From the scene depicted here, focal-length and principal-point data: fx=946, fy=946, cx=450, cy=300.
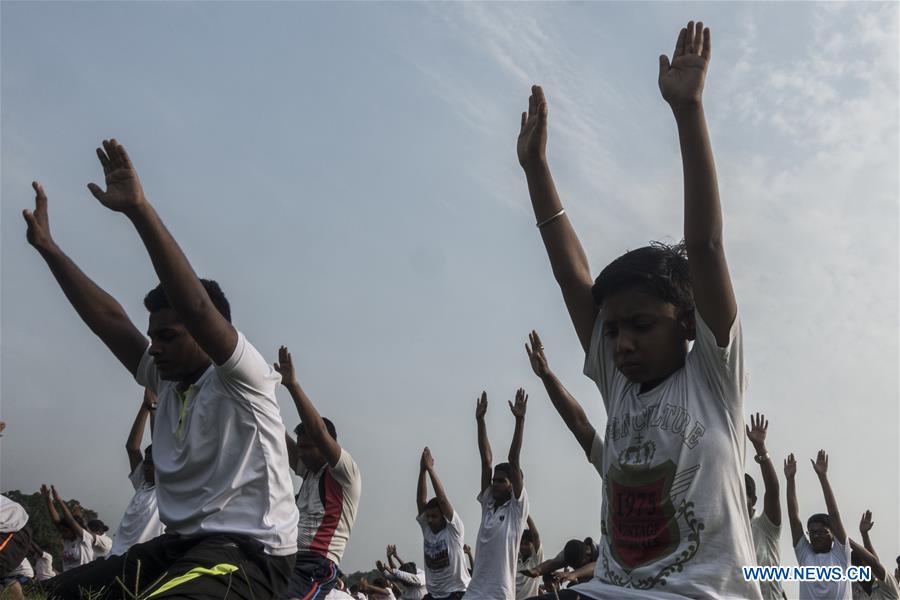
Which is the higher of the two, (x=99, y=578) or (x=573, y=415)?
(x=573, y=415)

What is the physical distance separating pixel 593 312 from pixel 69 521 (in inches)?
529

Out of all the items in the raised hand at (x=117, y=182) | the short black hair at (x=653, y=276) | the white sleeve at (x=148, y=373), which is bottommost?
the white sleeve at (x=148, y=373)

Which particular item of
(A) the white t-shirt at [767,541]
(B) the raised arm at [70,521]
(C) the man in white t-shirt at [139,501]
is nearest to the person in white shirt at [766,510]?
(A) the white t-shirt at [767,541]

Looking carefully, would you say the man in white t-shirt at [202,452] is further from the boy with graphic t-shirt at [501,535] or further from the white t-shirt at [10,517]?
the boy with graphic t-shirt at [501,535]

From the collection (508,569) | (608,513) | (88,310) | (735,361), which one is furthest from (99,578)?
(508,569)

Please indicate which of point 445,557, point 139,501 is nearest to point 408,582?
point 445,557

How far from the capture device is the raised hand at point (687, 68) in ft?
9.70

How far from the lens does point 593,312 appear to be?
11.4 feet

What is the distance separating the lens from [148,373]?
439 cm

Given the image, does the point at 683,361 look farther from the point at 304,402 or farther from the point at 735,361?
the point at 304,402

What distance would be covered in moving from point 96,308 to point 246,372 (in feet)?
3.63

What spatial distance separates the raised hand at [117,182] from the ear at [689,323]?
78.0 inches

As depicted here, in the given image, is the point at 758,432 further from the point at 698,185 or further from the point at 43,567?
the point at 43,567

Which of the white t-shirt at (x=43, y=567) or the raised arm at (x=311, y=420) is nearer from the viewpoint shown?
the raised arm at (x=311, y=420)
